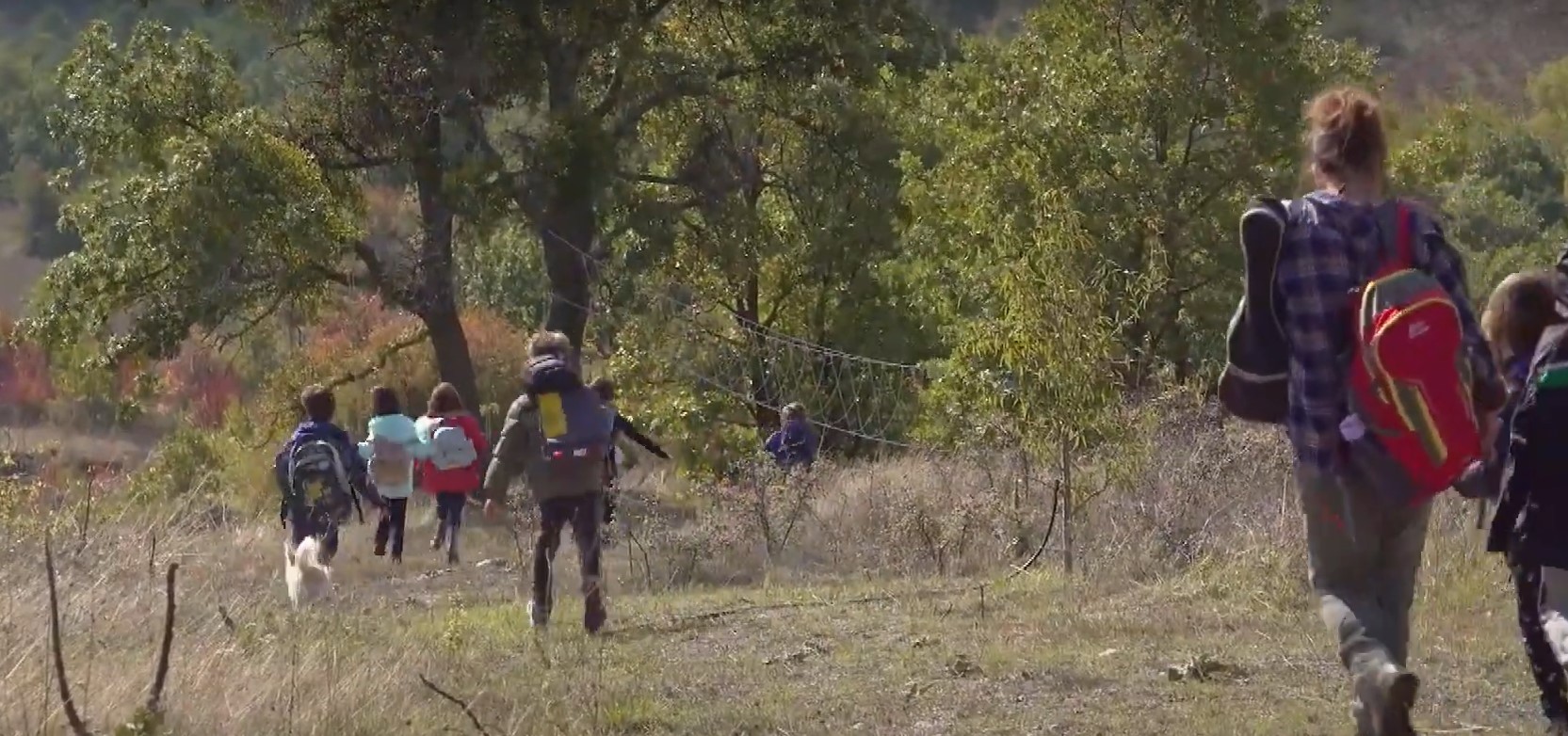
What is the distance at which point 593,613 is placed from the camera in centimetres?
920

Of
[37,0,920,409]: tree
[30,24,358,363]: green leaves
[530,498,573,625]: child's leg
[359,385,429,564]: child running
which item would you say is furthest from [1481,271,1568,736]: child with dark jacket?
[30,24,358,363]: green leaves

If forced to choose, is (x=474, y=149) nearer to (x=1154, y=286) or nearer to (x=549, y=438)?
(x=1154, y=286)

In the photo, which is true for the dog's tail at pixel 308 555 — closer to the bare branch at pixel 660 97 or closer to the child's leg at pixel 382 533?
the child's leg at pixel 382 533

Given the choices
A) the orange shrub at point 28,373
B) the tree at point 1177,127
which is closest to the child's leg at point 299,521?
the tree at point 1177,127

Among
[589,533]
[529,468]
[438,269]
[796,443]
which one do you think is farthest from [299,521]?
[438,269]

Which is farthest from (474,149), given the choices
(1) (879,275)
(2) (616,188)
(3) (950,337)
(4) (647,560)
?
(4) (647,560)

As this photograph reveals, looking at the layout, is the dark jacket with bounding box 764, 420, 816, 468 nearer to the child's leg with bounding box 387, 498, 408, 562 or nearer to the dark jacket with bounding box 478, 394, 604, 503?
the child's leg with bounding box 387, 498, 408, 562

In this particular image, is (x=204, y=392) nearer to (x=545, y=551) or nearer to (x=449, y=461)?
(x=449, y=461)

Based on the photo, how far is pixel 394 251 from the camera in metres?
25.3

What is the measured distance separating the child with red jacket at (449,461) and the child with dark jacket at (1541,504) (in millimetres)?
11066

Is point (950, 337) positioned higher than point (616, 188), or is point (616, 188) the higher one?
point (616, 188)

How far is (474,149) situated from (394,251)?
2.72 metres

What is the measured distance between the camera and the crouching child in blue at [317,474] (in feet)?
40.6

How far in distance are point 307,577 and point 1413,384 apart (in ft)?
21.4
